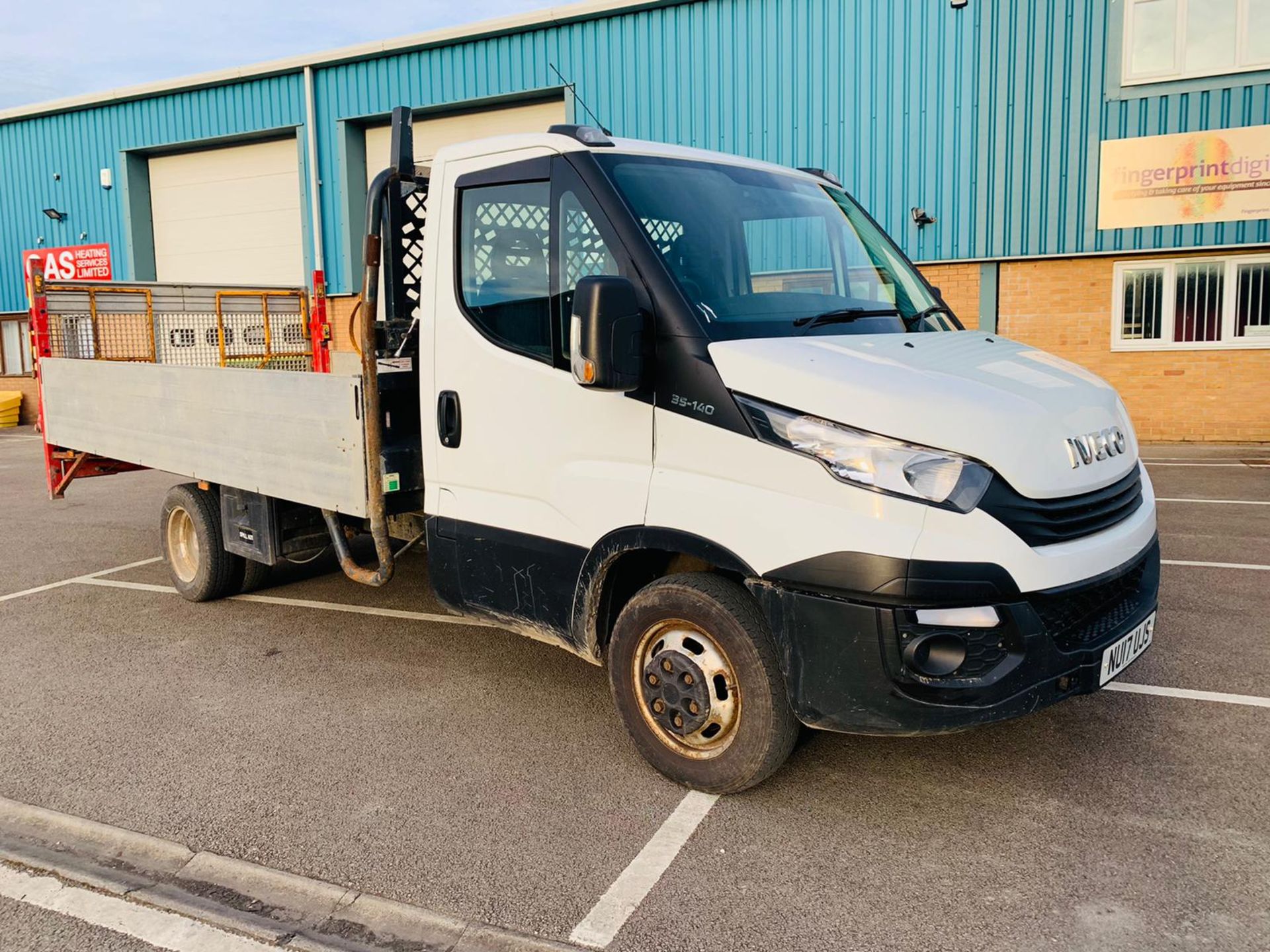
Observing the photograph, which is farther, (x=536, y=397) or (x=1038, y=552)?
(x=536, y=397)

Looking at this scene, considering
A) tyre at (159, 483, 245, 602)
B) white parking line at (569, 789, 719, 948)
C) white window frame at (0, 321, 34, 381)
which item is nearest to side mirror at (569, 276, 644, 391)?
white parking line at (569, 789, 719, 948)

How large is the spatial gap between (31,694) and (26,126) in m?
23.8

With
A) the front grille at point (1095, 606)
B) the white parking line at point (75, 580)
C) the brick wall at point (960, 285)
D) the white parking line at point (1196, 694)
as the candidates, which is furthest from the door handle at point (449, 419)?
the brick wall at point (960, 285)

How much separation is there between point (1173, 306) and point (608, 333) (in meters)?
13.8

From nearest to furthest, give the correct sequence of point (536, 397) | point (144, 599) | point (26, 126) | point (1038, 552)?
1. point (1038, 552)
2. point (536, 397)
3. point (144, 599)
4. point (26, 126)

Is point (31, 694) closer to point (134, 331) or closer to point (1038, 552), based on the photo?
point (134, 331)

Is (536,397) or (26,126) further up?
(26,126)

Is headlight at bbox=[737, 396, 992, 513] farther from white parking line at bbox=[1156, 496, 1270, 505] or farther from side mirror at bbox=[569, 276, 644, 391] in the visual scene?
white parking line at bbox=[1156, 496, 1270, 505]

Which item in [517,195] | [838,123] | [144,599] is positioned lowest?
[144,599]

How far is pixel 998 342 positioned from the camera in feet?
13.8

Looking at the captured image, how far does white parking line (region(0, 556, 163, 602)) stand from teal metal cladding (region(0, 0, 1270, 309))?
11.3 metres

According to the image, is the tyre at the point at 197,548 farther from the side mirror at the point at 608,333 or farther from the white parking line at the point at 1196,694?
the white parking line at the point at 1196,694

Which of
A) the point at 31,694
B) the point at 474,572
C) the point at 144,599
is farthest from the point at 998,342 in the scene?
the point at 144,599

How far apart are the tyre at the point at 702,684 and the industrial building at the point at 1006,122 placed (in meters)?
10.4
